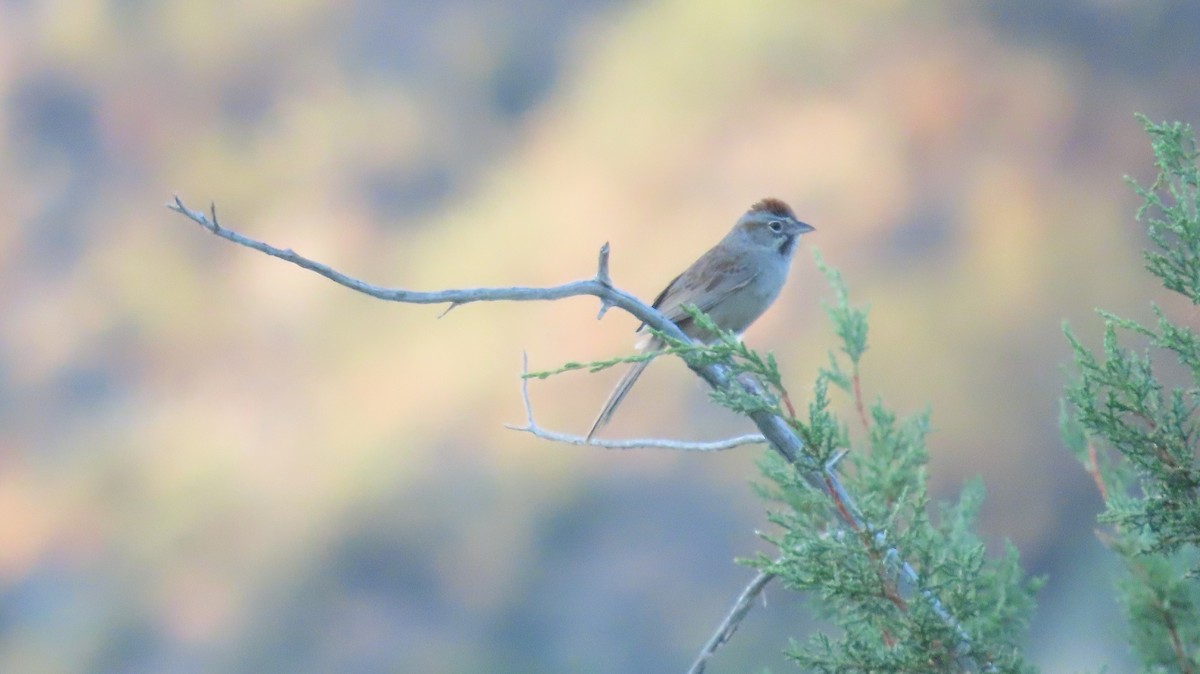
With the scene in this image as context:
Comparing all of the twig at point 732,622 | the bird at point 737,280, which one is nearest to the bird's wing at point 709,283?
the bird at point 737,280

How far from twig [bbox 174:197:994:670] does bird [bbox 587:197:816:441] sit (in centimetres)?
145

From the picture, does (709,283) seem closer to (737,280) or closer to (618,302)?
(737,280)

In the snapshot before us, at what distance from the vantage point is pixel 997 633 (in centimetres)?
164

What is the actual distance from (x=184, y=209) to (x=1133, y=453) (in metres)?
1.02

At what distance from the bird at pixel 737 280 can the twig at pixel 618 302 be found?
1454 mm

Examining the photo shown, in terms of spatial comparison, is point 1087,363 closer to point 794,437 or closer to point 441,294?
point 794,437

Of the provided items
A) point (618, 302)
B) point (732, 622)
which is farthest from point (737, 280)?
point (618, 302)

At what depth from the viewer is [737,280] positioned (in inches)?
117

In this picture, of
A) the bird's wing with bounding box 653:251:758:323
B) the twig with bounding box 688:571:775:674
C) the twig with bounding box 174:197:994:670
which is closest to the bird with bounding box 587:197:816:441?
the bird's wing with bounding box 653:251:758:323

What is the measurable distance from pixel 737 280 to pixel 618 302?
5.36 feet

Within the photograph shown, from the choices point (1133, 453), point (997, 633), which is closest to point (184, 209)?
point (1133, 453)

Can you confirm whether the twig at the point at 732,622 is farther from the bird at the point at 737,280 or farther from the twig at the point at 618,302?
the bird at the point at 737,280

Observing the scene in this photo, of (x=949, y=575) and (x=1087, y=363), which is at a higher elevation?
(x=1087, y=363)

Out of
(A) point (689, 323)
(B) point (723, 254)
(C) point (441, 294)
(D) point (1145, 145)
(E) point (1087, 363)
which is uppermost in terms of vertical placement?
(D) point (1145, 145)
